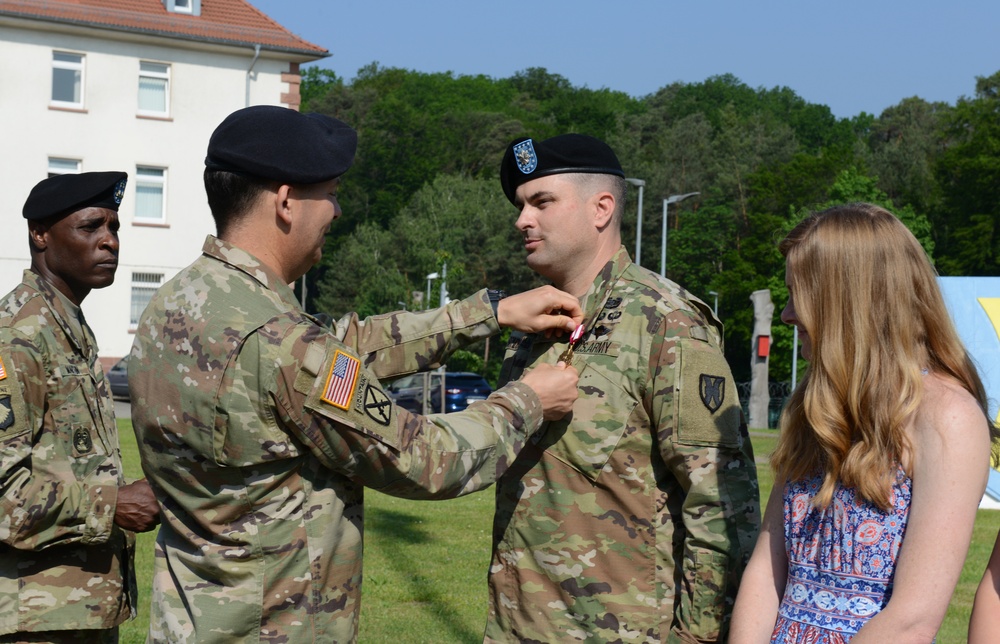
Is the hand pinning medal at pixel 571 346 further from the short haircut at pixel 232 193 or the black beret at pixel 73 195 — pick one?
the black beret at pixel 73 195

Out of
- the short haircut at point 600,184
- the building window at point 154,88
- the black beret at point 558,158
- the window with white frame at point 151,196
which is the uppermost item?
the building window at point 154,88

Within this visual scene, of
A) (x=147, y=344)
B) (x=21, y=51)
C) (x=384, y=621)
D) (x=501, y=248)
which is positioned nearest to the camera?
(x=147, y=344)

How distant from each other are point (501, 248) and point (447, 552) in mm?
54066

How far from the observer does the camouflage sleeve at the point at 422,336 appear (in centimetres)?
366

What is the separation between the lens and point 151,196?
115 feet

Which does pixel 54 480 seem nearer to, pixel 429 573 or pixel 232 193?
pixel 232 193

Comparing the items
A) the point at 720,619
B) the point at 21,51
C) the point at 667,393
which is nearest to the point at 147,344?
the point at 667,393

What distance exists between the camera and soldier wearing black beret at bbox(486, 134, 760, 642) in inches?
131

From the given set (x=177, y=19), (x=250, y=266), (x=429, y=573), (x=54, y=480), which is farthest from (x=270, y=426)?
(x=177, y=19)

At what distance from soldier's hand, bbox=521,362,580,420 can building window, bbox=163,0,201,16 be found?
35.3 metres

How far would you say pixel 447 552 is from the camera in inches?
401

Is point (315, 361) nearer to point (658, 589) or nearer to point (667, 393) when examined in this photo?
point (667, 393)

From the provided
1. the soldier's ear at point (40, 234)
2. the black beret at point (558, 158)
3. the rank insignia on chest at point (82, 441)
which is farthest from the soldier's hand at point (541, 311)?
the soldier's ear at point (40, 234)

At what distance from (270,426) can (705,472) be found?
135cm
